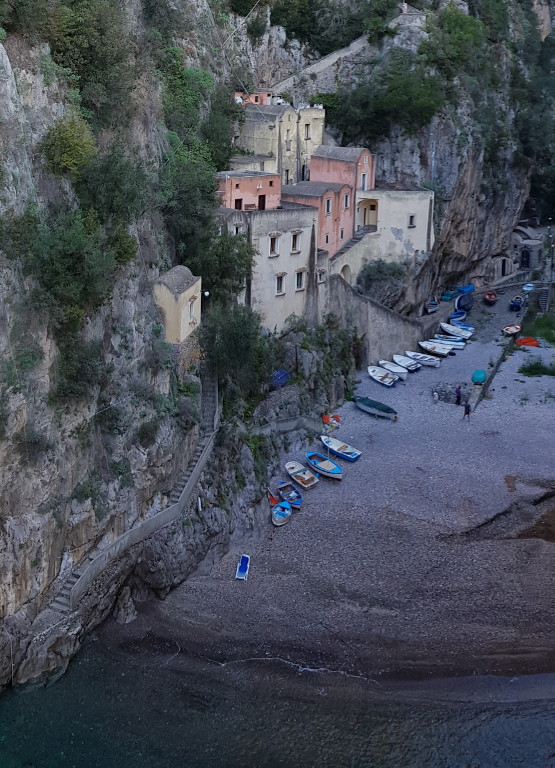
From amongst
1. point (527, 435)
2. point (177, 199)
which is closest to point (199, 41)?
point (177, 199)

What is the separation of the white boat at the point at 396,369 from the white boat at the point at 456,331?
6.17 m

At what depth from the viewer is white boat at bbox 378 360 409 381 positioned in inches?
1817

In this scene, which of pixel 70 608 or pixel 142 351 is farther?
pixel 142 351

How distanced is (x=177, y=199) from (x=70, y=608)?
15071mm

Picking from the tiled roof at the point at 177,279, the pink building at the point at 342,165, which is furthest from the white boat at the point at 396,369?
the tiled roof at the point at 177,279

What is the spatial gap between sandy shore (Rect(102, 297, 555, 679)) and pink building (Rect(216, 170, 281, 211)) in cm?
1026

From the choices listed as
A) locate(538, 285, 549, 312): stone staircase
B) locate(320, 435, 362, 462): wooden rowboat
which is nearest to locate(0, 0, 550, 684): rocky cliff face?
locate(320, 435, 362, 462): wooden rowboat

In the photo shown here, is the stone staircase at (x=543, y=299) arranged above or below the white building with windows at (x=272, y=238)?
below

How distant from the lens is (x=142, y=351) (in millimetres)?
30688

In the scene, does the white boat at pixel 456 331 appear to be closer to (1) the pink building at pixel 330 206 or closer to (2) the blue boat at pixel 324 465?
(1) the pink building at pixel 330 206

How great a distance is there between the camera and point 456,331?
51.8 meters

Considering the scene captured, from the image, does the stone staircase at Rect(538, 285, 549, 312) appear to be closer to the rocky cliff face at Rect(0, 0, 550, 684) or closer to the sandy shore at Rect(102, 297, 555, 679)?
the sandy shore at Rect(102, 297, 555, 679)

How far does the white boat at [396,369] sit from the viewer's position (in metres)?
46.2

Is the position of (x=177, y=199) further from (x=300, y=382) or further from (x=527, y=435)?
(x=527, y=435)
